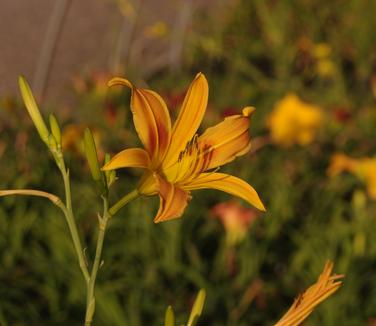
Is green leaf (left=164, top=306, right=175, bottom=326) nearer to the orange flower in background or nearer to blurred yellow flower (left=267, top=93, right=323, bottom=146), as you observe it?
the orange flower in background

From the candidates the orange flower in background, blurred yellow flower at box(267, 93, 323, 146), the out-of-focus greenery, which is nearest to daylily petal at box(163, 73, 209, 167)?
the out-of-focus greenery

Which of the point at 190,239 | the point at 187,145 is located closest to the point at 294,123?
the point at 190,239

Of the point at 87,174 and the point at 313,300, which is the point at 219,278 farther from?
the point at 313,300

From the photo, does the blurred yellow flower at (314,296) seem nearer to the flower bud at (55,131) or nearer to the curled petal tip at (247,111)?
the curled petal tip at (247,111)

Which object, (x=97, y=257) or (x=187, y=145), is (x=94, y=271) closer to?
(x=97, y=257)

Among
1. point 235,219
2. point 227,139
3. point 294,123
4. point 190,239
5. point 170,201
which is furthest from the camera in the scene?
point 294,123
